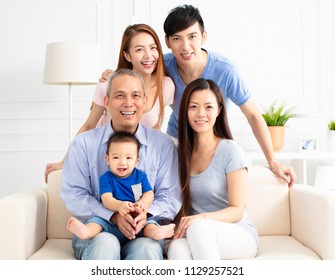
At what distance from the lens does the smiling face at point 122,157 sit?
75.4 inches

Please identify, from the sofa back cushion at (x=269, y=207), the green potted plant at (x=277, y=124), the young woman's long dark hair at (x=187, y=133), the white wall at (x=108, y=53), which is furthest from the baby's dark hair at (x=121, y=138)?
the white wall at (x=108, y=53)

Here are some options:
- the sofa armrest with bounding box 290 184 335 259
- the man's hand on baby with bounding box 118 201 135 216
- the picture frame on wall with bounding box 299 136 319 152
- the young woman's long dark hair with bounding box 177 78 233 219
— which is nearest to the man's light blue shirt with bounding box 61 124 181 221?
the young woman's long dark hair with bounding box 177 78 233 219

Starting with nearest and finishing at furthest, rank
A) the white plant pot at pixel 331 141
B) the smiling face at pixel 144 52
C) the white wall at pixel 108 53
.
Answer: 1. the smiling face at pixel 144 52
2. the white plant pot at pixel 331 141
3. the white wall at pixel 108 53

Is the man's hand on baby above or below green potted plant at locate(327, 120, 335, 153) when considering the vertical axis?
below

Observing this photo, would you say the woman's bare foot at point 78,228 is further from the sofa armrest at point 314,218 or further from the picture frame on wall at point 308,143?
the picture frame on wall at point 308,143

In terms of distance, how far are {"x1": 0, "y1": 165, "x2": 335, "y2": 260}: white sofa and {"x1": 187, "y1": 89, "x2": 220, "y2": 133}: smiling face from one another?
46 cm

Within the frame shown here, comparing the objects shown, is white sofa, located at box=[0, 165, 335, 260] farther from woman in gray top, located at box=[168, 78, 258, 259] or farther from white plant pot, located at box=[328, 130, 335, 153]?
white plant pot, located at box=[328, 130, 335, 153]

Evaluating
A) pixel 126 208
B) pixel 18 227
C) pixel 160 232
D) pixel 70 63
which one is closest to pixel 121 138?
pixel 126 208

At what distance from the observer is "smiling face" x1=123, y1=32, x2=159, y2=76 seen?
223 centimetres

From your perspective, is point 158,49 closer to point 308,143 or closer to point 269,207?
point 269,207

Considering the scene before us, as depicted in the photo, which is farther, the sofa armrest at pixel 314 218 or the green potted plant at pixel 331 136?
the green potted plant at pixel 331 136

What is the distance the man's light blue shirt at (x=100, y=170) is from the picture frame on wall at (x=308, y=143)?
6.55ft

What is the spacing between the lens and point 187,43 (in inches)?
88.4

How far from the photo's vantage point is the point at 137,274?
1.50 m
